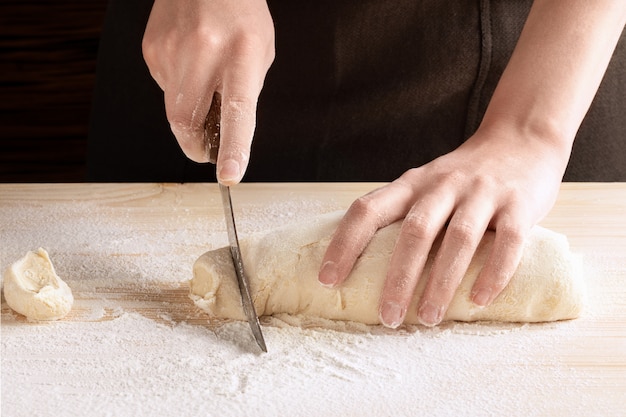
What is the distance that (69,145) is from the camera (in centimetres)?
286

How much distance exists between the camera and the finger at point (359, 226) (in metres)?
1.16

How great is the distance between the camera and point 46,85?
280 cm

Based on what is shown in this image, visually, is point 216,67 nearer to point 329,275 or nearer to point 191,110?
point 191,110

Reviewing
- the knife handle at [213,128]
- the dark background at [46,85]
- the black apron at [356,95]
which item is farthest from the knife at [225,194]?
the dark background at [46,85]

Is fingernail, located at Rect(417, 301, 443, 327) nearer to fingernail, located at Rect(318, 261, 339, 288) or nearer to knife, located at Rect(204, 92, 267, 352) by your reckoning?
fingernail, located at Rect(318, 261, 339, 288)

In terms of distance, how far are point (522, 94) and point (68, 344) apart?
798mm

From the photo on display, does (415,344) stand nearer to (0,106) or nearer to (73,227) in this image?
(73,227)

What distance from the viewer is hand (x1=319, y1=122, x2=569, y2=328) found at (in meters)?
1.14

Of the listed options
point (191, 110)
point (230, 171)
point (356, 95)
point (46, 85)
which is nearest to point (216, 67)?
point (191, 110)

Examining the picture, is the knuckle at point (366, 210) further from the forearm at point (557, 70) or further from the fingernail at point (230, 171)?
the forearm at point (557, 70)

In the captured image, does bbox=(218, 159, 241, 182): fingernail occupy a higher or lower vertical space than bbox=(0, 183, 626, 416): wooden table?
higher

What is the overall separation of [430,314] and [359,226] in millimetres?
156

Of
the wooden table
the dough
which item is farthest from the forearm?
the dough

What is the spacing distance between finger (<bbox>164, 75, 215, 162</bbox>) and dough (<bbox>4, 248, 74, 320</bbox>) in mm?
267
